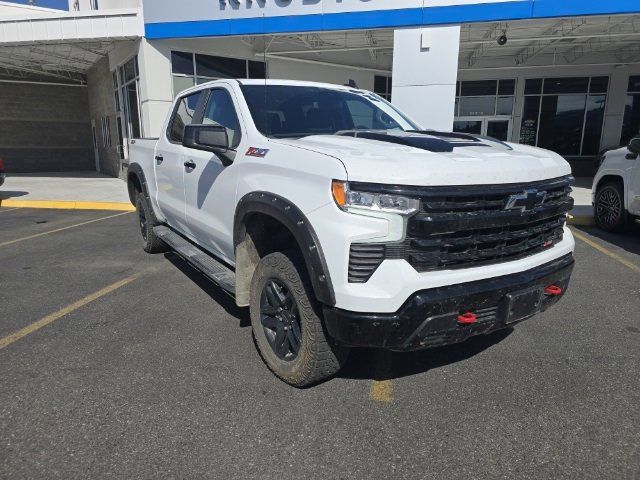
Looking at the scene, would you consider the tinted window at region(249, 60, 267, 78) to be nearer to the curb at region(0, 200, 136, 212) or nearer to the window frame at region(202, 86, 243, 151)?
the curb at region(0, 200, 136, 212)

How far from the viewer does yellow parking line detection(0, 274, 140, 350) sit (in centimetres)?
359

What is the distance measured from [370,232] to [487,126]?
18839 millimetres

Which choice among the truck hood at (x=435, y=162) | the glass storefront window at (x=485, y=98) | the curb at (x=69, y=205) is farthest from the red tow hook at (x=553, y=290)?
the glass storefront window at (x=485, y=98)

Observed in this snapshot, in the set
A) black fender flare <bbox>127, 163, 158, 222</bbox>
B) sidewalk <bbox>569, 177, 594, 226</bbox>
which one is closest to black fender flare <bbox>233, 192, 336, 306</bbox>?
black fender flare <bbox>127, 163, 158, 222</bbox>

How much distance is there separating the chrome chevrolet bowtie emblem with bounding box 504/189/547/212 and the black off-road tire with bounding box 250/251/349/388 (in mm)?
1210

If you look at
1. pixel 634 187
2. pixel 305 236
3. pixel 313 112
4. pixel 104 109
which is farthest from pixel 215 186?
pixel 104 109

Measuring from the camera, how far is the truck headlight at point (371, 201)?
2.24 metres

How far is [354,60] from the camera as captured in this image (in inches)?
682

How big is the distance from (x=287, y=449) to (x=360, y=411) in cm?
53

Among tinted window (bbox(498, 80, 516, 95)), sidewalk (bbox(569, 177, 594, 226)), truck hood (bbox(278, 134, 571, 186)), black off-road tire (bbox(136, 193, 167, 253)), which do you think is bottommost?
sidewalk (bbox(569, 177, 594, 226))

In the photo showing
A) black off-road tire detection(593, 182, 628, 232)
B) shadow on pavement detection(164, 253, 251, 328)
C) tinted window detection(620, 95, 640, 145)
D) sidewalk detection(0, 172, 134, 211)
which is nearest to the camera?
shadow on pavement detection(164, 253, 251, 328)

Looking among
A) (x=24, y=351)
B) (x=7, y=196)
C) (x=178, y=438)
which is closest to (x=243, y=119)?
(x=178, y=438)

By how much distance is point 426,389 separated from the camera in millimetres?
2891

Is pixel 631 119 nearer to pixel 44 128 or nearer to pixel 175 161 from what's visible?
pixel 175 161
